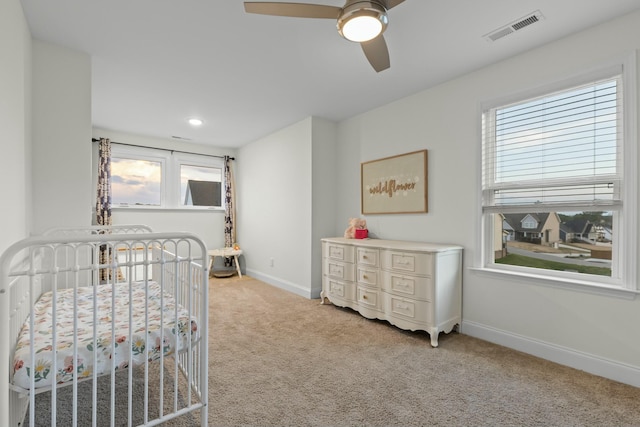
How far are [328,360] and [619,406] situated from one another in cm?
167

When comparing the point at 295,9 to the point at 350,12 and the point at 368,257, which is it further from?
the point at 368,257

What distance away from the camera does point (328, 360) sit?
218 cm

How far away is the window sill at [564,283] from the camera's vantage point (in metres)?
1.90

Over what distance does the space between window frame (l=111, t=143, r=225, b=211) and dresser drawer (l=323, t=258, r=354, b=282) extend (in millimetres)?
2806

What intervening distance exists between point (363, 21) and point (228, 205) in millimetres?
4352

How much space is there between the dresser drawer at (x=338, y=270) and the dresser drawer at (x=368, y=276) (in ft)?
0.37

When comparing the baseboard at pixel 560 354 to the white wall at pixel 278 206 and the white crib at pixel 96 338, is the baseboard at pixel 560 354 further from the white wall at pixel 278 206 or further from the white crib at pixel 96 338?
the white crib at pixel 96 338

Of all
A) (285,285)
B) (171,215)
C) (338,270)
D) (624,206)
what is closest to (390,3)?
(624,206)

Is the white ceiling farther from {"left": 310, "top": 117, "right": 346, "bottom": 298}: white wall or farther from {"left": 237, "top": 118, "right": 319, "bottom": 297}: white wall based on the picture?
{"left": 237, "top": 118, "right": 319, "bottom": 297}: white wall

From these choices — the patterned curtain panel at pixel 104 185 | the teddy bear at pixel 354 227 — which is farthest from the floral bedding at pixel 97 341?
the patterned curtain panel at pixel 104 185

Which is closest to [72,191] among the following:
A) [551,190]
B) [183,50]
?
[183,50]

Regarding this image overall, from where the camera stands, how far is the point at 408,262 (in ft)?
8.55

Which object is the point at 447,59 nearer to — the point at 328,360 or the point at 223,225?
the point at 328,360

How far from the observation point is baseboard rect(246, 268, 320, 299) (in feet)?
12.5
